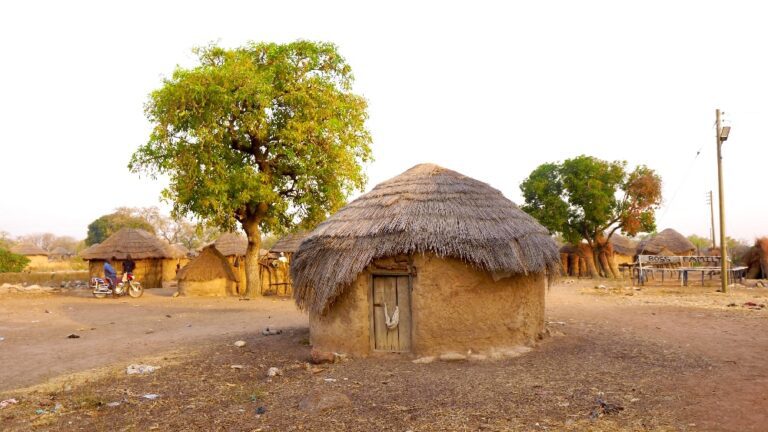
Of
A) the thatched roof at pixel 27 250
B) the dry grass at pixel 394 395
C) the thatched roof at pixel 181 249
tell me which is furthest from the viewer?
the thatched roof at pixel 27 250

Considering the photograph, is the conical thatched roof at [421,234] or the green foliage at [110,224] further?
the green foliage at [110,224]

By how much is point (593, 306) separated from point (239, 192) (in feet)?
41.1

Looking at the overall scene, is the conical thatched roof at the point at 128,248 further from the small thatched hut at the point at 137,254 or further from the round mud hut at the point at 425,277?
the round mud hut at the point at 425,277

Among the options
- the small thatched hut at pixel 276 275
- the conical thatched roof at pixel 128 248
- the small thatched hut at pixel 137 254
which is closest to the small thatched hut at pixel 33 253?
the small thatched hut at pixel 137 254

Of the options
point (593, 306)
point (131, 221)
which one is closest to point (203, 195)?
point (593, 306)

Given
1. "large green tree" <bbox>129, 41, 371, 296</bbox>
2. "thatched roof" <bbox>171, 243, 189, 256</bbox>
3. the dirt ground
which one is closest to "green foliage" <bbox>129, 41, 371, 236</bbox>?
"large green tree" <bbox>129, 41, 371, 296</bbox>

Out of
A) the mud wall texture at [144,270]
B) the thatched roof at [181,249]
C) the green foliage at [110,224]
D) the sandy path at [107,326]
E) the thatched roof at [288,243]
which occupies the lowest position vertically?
the sandy path at [107,326]

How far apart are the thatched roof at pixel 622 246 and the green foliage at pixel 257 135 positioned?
2650 centimetres

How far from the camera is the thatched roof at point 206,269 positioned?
22.5 meters

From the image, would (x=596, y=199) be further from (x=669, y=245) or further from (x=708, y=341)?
(x=708, y=341)

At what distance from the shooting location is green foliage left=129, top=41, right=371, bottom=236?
18.4m

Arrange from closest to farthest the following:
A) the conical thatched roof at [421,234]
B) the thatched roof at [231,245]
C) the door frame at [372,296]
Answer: the conical thatched roof at [421,234] < the door frame at [372,296] < the thatched roof at [231,245]

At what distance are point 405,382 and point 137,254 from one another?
24.0m

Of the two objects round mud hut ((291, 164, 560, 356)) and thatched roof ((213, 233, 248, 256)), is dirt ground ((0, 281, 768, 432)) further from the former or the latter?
thatched roof ((213, 233, 248, 256))
